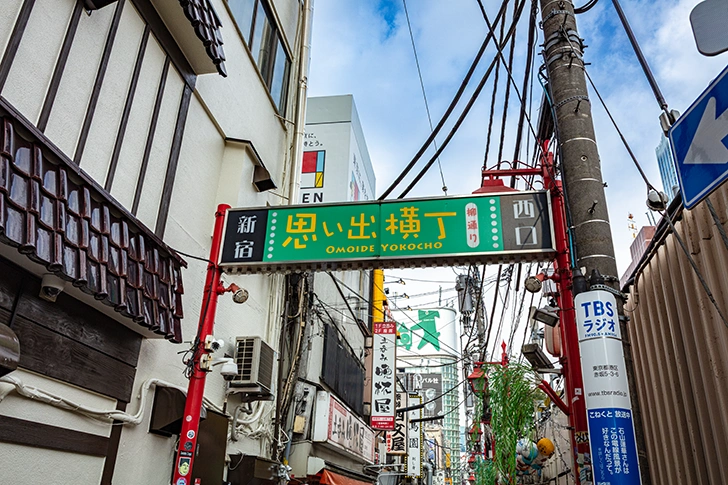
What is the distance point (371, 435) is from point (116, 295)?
1676 cm

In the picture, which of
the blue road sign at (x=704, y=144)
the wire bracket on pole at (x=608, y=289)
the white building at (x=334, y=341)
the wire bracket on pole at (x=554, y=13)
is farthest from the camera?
the white building at (x=334, y=341)

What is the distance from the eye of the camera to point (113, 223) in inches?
237

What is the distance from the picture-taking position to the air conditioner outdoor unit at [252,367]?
357 inches

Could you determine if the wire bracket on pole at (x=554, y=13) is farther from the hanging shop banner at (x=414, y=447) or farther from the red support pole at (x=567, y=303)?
the hanging shop banner at (x=414, y=447)

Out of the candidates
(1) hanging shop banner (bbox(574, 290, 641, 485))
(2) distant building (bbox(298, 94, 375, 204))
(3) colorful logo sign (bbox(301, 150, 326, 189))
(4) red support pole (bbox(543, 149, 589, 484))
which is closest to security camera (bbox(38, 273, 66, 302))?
(1) hanging shop banner (bbox(574, 290, 641, 485))

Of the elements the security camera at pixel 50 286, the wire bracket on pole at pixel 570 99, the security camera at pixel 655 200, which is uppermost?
the wire bracket on pole at pixel 570 99

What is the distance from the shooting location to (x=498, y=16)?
8.45m

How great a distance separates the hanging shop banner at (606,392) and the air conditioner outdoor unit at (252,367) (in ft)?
19.6

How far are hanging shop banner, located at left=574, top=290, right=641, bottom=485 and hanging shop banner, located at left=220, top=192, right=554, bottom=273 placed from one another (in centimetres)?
245

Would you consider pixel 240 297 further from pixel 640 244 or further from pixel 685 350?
pixel 640 244

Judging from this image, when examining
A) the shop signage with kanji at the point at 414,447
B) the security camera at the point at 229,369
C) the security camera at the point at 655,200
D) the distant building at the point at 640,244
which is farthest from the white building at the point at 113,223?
the shop signage with kanji at the point at 414,447

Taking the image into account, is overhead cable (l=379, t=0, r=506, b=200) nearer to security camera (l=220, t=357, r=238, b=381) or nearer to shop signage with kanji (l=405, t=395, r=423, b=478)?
security camera (l=220, t=357, r=238, b=381)

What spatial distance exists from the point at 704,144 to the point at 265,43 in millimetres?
11549

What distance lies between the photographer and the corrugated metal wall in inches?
229
